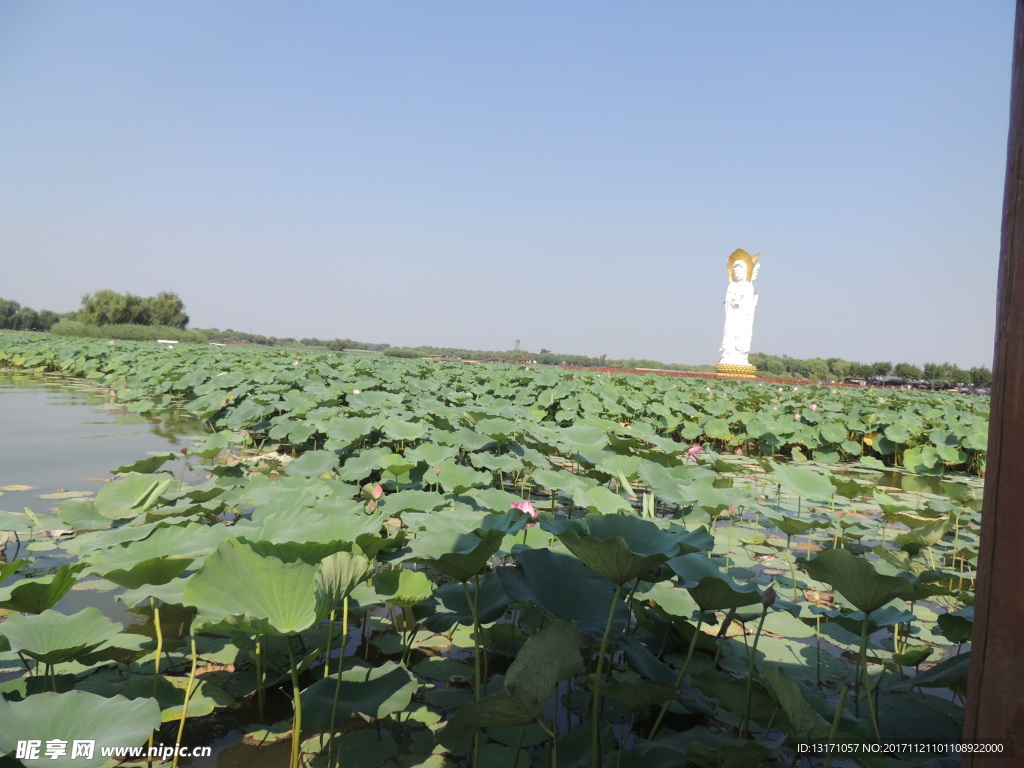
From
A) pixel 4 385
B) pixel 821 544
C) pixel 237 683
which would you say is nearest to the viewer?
pixel 237 683

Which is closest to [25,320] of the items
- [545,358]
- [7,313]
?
[7,313]

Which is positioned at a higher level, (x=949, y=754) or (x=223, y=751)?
(x=949, y=754)

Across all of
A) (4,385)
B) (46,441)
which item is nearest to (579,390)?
(46,441)

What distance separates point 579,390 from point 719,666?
6561mm

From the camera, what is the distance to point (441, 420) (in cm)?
382

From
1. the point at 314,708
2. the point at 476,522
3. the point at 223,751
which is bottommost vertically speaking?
the point at 223,751

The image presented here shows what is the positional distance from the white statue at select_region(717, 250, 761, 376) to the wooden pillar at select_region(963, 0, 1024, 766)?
22.5 metres

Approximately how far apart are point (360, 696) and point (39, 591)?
66 cm

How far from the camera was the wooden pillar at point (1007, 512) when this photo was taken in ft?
1.95

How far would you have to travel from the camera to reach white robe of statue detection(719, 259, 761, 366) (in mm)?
22109

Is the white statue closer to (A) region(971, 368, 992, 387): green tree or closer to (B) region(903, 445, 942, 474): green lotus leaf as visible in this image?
(B) region(903, 445, 942, 474): green lotus leaf

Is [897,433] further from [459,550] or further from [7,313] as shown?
[7,313]

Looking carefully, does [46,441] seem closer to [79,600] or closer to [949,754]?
[79,600]

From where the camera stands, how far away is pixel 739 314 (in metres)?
22.1
